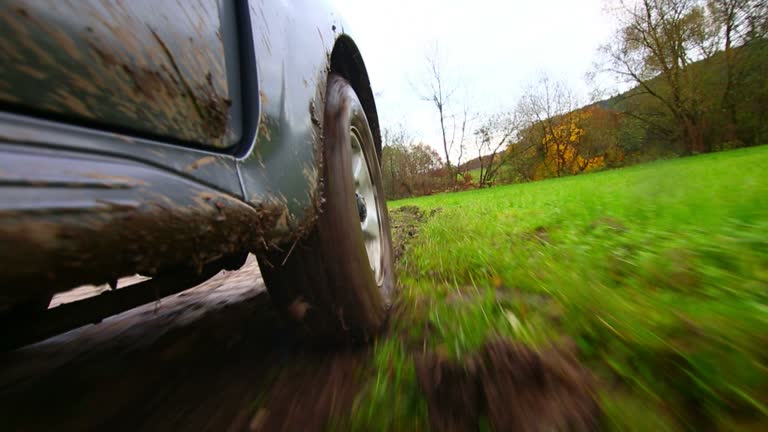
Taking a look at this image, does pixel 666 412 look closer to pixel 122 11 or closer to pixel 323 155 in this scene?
pixel 323 155

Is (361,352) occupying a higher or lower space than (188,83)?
lower

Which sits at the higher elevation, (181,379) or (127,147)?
(127,147)

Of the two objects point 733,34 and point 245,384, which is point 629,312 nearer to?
point 245,384

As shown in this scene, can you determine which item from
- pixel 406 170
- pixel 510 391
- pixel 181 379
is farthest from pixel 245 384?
pixel 406 170

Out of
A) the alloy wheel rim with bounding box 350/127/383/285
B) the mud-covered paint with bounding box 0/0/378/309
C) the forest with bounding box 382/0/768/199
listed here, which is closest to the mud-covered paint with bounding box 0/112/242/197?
the mud-covered paint with bounding box 0/0/378/309

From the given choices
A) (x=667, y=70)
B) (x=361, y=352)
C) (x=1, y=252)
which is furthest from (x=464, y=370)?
(x=667, y=70)

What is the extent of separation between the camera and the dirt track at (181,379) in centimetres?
81

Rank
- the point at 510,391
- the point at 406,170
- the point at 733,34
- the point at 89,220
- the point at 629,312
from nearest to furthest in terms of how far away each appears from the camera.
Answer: the point at 89,220 < the point at 510,391 < the point at 629,312 < the point at 733,34 < the point at 406,170

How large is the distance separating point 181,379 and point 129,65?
3.10 feet

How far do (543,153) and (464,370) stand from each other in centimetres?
2665

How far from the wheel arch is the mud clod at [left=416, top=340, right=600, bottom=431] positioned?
46.1 inches

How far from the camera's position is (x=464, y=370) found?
820 mm

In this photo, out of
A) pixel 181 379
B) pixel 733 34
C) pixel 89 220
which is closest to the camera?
pixel 89 220

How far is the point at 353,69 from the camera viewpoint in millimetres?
1651
